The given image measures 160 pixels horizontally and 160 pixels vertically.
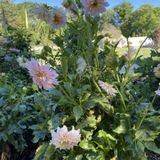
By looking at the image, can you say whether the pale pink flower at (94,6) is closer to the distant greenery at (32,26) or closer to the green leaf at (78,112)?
the distant greenery at (32,26)

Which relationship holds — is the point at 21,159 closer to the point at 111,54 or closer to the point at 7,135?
the point at 7,135

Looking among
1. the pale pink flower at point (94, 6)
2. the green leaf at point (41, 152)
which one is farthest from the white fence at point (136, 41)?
the green leaf at point (41, 152)

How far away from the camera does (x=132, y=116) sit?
1479 millimetres

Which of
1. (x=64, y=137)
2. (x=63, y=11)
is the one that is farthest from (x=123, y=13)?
(x=64, y=137)

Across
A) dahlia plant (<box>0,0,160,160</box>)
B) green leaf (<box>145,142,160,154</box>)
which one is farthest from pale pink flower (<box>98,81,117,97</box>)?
green leaf (<box>145,142,160,154</box>)

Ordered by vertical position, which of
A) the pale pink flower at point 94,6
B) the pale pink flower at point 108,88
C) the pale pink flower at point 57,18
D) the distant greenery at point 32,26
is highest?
the pale pink flower at point 94,6

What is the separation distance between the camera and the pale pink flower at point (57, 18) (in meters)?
1.55

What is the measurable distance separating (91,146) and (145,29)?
1.83ft

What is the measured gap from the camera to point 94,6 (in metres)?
1.47

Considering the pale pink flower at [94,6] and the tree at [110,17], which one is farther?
the tree at [110,17]

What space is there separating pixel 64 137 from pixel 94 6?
0.54 metres

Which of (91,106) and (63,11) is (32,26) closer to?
(63,11)

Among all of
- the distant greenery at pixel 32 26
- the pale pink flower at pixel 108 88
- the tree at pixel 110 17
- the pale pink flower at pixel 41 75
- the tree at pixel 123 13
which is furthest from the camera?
the distant greenery at pixel 32 26

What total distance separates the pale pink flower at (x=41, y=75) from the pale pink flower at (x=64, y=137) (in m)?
0.18
